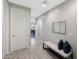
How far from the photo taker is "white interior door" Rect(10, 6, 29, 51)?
3.92 metres

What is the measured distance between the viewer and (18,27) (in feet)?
13.6

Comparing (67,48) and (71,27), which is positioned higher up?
(71,27)

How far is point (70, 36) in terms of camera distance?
296cm

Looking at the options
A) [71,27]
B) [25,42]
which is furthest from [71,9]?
[25,42]

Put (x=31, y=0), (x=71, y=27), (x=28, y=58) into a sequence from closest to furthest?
(x=71, y=27) < (x=28, y=58) < (x=31, y=0)

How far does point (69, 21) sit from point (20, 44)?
3069 millimetres

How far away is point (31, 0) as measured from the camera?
331 cm

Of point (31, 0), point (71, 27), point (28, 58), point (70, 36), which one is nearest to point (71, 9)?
point (71, 27)

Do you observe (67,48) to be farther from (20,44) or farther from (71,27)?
(20,44)

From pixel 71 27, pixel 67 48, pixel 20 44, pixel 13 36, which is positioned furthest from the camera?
pixel 20 44

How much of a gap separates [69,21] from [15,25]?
2915mm

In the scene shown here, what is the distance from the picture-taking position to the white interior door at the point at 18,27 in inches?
154

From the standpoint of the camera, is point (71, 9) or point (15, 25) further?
point (15, 25)

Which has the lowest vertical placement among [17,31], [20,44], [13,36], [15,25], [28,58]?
[28,58]
